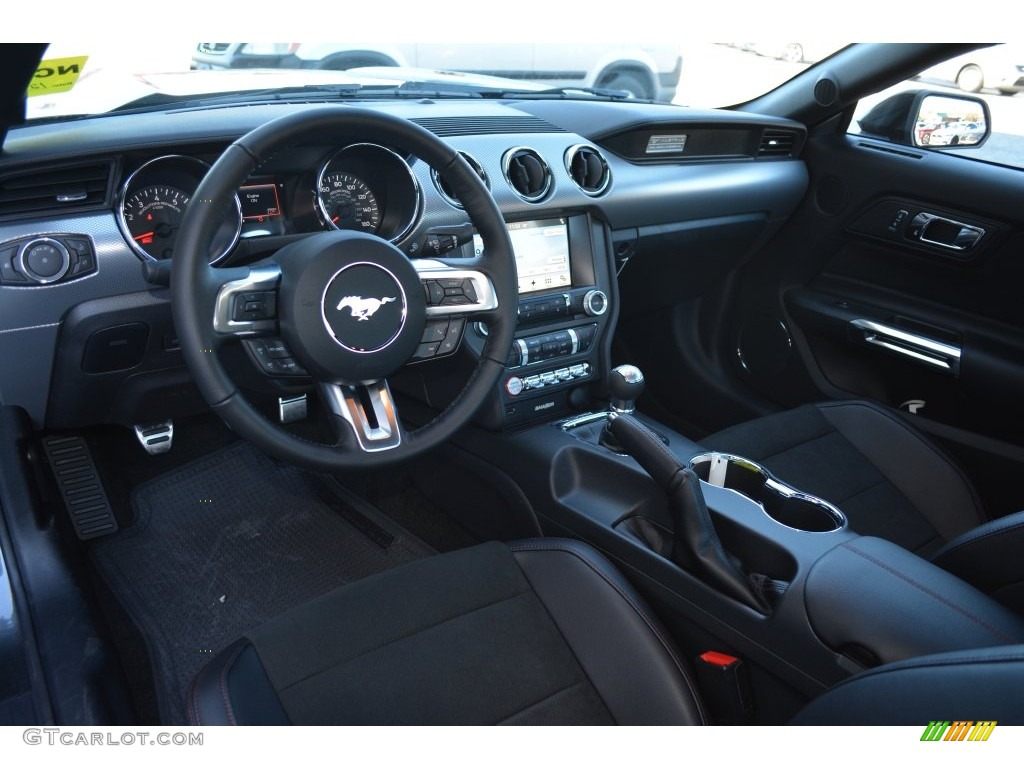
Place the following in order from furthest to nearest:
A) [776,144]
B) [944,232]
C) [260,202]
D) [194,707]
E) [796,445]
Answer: [776,144]
[944,232]
[796,445]
[260,202]
[194,707]

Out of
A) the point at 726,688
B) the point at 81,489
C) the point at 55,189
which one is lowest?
the point at 81,489

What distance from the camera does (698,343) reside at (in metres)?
3.03

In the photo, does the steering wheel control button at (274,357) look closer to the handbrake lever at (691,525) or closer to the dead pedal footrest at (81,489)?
the handbrake lever at (691,525)

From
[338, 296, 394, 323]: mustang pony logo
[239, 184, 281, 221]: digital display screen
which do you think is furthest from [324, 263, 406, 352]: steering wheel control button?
[239, 184, 281, 221]: digital display screen

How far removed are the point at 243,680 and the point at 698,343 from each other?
2092 mm

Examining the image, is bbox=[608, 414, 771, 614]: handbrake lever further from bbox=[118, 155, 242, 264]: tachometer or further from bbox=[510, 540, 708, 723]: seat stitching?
bbox=[118, 155, 242, 264]: tachometer

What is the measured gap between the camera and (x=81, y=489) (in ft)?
7.19

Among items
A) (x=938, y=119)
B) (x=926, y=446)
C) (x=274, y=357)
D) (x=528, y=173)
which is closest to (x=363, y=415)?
→ (x=274, y=357)

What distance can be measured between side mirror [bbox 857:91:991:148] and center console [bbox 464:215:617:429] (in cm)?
107

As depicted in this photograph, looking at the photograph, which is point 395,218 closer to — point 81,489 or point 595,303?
point 595,303

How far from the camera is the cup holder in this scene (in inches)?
68.0

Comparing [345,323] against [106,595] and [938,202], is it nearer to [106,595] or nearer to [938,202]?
[106,595]

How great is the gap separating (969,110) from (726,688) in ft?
6.54

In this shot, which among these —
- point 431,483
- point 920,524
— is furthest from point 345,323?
point 920,524
